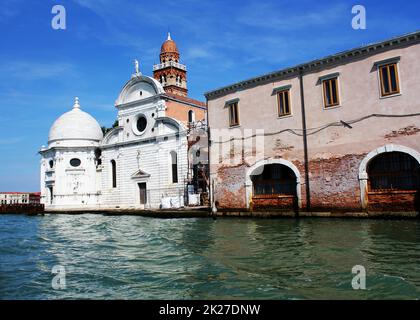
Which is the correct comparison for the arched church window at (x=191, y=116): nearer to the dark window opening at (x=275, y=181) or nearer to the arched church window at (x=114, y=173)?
the arched church window at (x=114, y=173)

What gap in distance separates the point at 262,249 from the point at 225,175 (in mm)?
11126

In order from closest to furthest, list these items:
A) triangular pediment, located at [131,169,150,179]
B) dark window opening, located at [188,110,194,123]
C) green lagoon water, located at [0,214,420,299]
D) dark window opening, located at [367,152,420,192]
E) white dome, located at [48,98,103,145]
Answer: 1. green lagoon water, located at [0,214,420,299]
2. dark window opening, located at [367,152,420,192]
3. triangular pediment, located at [131,169,150,179]
4. dark window opening, located at [188,110,194,123]
5. white dome, located at [48,98,103,145]

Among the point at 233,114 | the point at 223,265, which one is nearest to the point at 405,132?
the point at 233,114

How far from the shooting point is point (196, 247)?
29.8 feet

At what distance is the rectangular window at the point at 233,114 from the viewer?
1922 cm

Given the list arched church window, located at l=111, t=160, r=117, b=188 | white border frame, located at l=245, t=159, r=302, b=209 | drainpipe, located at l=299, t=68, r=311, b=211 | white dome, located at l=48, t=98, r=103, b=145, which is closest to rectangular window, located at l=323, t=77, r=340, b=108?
drainpipe, located at l=299, t=68, r=311, b=211

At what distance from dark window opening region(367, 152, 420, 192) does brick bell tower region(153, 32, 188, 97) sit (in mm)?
29007

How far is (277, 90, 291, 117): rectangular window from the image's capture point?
17203mm

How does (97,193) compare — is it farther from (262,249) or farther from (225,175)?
(262,249)

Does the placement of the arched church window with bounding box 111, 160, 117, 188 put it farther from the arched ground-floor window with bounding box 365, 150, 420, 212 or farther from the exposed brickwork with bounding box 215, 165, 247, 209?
the arched ground-floor window with bounding box 365, 150, 420, 212

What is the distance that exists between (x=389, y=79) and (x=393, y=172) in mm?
3367

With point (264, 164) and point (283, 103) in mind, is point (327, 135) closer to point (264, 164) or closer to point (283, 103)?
point (283, 103)

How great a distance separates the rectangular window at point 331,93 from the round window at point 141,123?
16.7 m

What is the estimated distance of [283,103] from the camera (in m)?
17.4
